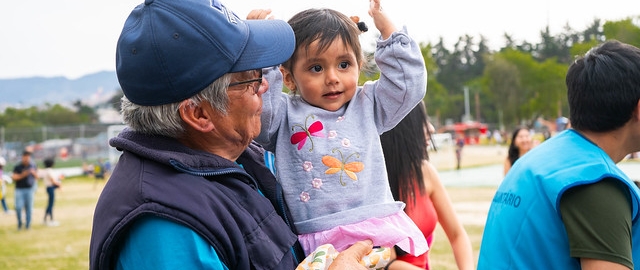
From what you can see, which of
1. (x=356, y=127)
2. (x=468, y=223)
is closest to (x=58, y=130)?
(x=468, y=223)

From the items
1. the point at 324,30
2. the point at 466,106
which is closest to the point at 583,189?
the point at 324,30

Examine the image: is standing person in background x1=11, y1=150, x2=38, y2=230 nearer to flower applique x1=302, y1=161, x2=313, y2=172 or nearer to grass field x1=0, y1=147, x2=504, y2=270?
grass field x1=0, y1=147, x2=504, y2=270

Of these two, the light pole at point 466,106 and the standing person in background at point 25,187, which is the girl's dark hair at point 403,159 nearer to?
the standing person in background at point 25,187

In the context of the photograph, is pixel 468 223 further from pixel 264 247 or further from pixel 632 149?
pixel 264 247

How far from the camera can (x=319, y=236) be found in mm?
1989

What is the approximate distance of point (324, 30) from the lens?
214 cm

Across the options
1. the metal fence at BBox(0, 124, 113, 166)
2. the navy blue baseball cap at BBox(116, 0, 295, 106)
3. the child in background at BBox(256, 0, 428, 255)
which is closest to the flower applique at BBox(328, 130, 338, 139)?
the child in background at BBox(256, 0, 428, 255)

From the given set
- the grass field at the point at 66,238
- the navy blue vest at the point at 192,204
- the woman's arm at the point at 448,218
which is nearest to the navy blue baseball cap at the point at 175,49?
the navy blue vest at the point at 192,204

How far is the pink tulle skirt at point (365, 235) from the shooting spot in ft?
6.52

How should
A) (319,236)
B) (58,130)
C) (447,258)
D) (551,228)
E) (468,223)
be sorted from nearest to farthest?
1. (319,236)
2. (551,228)
3. (447,258)
4. (468,223)
5. (58,130)

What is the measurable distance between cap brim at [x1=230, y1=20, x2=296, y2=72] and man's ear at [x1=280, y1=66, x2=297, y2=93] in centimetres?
50

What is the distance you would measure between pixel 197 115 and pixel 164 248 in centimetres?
37

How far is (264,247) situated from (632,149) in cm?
153

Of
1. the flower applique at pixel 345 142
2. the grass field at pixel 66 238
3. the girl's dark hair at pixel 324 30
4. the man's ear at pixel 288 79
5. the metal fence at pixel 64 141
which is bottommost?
the metal fence at pixel 64 141
